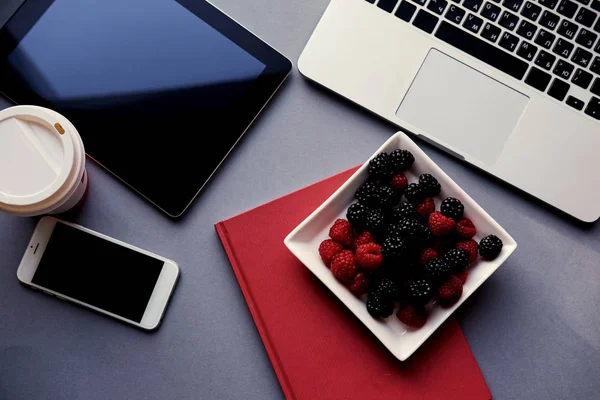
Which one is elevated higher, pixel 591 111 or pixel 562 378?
pixel 591 111

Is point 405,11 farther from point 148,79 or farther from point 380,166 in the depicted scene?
point 148,79

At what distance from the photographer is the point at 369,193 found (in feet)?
2.35

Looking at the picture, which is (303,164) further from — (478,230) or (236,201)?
(478,230)

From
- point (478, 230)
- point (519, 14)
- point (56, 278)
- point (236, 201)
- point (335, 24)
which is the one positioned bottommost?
point (56, 278)

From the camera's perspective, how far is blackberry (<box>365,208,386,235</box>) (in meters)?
0.70

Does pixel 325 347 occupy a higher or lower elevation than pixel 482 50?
lower

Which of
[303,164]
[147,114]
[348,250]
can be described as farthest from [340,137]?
[147,114]

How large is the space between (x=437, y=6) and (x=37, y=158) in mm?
585

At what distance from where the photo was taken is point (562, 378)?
0.76 m

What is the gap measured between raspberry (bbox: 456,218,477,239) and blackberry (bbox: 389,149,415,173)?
110mm

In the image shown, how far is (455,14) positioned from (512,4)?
8 cm

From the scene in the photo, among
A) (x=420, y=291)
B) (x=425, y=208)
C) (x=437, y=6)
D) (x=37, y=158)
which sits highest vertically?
(x=437, y=6)

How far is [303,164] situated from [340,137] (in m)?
0.07

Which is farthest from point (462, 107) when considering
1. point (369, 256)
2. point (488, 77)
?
point (369, 256)
